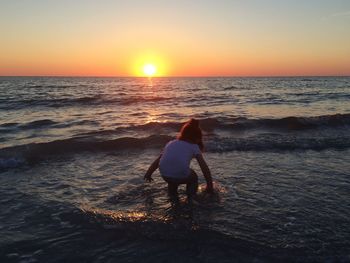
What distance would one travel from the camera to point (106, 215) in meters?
6.19

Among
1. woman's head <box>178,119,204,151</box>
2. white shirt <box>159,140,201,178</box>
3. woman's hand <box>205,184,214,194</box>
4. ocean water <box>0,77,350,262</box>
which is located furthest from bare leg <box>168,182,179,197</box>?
woman's head <box>178,119,204,151</box>

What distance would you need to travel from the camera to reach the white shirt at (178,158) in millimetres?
6469

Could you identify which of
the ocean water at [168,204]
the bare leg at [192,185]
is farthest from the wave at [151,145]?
the bare leg at [192,185]

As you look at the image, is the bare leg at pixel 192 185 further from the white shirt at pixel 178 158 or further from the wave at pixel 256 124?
the wave at pixel 256 124

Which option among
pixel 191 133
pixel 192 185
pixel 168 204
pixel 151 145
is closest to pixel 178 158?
pixel 191 133

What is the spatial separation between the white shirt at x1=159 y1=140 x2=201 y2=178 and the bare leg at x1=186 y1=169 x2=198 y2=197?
19cm

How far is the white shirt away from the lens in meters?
6.47

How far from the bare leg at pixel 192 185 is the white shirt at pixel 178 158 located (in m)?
0.19

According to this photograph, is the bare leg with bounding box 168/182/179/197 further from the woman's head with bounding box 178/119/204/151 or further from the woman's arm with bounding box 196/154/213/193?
the woman's head with bounding box 178/119/204/151

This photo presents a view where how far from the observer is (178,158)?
6.48 m

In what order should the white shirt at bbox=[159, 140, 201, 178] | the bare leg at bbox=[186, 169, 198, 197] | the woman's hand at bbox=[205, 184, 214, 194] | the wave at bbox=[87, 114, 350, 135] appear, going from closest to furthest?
the white shirt at bbox=[159, 140, 201, 178] < the bare leg at bbox=[186, 169, 198, 197] < the woman's hand at bbox=[205, 184, 214, 194] < the wave at bbox=[87, 114, 350, 135]

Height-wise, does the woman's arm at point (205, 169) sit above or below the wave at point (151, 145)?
above

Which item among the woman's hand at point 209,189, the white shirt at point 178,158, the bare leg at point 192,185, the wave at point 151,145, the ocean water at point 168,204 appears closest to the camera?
the ocean water at point 168,204

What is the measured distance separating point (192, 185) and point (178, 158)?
27.6 inches
